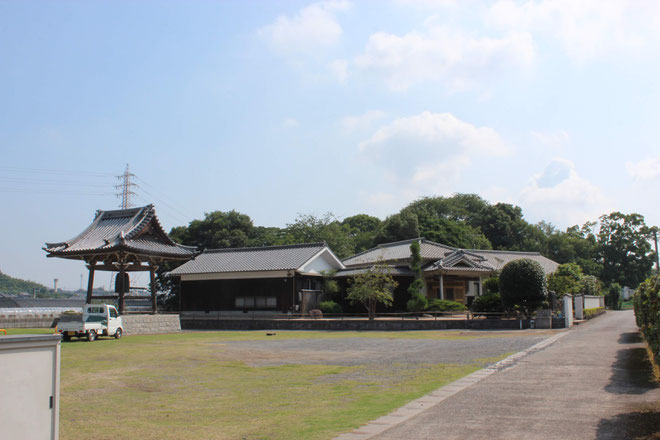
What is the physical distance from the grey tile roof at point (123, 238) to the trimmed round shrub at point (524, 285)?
21203mm

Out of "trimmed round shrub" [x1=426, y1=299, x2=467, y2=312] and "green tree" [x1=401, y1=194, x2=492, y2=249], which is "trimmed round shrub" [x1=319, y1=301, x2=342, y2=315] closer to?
"trimmed round shrub" [x1=426, y1=299, x2=467, y2=312]

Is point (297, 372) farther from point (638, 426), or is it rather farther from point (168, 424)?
point (638, 426)

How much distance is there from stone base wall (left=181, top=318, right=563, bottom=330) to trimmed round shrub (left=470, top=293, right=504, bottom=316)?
5.20ft

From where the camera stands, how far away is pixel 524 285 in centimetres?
2548

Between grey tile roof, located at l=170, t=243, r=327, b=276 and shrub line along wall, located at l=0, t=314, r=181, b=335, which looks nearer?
shrub line along wall, located at l=0, t=314, r=181, b=335

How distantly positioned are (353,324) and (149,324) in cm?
1241

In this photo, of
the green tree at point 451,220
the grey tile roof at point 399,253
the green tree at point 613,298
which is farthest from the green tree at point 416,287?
the green tree at point 613,298

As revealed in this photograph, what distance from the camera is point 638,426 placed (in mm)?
6172

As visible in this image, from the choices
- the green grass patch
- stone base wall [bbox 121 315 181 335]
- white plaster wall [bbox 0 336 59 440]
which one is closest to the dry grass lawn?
the green grass patch

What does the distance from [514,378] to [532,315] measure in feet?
57.3

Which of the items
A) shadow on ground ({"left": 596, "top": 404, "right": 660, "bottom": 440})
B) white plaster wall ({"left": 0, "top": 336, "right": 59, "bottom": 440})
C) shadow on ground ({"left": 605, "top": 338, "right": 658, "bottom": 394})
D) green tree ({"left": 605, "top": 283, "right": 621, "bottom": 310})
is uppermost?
white plaster wall ({"left": 0, "top": 336, "right": 59, "bottom": 440})

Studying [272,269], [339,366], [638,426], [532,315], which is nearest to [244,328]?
[272,269]

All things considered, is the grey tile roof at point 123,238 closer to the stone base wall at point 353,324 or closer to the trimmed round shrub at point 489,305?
the stone base wall at point 353,324

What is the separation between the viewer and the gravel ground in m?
14.8
